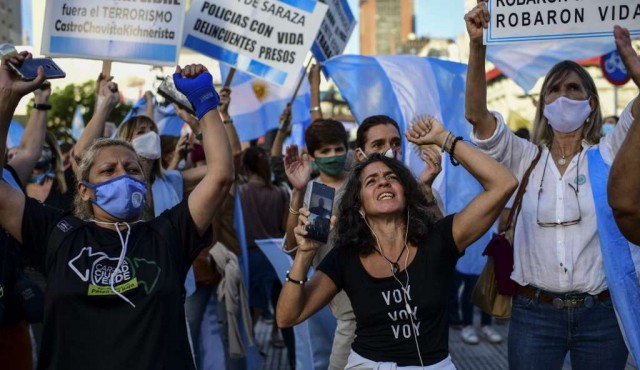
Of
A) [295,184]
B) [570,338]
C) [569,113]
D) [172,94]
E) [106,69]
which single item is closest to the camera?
[570,338]

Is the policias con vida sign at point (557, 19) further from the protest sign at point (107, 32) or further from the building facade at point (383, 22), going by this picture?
the building facade at point (383, 22)

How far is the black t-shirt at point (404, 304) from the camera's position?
10.8 feet

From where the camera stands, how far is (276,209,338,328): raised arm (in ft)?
10.6

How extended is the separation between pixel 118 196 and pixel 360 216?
3.32 ft

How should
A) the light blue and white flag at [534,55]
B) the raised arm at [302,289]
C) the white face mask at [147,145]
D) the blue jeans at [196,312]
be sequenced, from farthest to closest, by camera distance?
the light blue and white flag at [534,55] < the blue jeans at [196,312] < the white face mask at [147,145] < the raised arm at [302,289]

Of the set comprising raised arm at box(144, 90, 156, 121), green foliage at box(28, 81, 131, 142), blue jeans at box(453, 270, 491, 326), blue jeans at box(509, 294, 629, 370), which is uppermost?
green foliage at box(28, 81, 131, 142)

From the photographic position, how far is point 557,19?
350 cm

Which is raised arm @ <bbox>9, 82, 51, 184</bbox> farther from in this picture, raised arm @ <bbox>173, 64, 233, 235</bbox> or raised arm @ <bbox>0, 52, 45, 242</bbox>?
raised arm @ <bbox>173, 64, 233, 235</bbox>

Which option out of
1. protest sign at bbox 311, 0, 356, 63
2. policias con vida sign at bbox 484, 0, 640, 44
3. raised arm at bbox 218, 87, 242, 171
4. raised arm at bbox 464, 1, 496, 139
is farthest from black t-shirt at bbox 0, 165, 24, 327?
protest sign at bbox 311, 0, 356, 63

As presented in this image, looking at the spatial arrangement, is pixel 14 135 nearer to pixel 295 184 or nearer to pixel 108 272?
pixel 295 184

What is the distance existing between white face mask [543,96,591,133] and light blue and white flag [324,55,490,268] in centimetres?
269

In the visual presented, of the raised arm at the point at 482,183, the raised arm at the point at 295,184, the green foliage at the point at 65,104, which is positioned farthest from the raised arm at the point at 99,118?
the green foliage at the point at 65,104

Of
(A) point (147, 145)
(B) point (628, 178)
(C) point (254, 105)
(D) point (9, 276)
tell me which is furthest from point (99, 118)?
(C) point (254, 105)

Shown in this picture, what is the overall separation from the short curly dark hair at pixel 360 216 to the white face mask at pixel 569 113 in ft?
2.36
